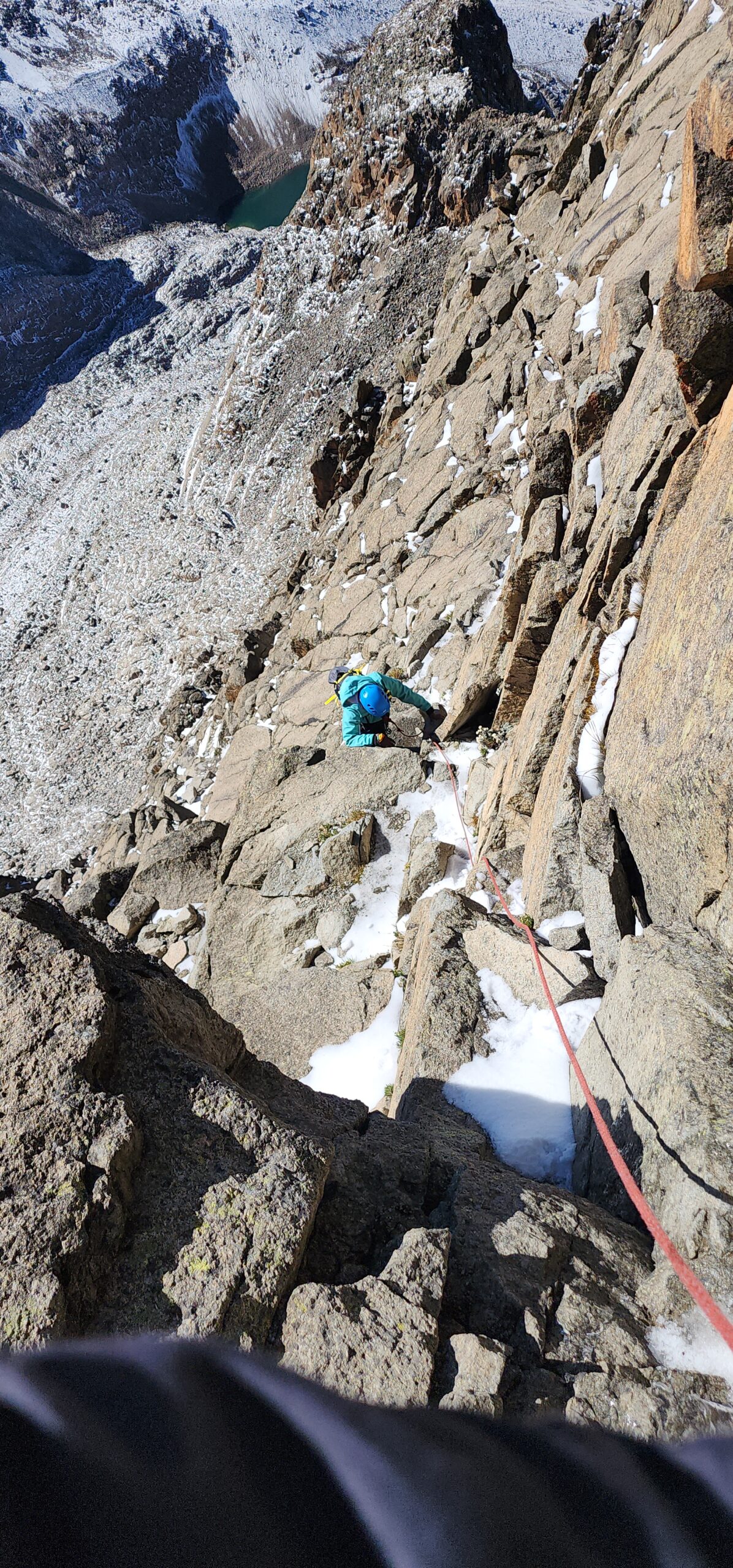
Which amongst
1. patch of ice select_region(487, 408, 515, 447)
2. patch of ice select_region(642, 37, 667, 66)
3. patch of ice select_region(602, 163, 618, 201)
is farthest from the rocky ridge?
patch of ice select_region(642, 37, 667, 66)

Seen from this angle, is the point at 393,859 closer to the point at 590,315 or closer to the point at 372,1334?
the point at 372,1334

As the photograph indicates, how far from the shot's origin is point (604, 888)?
483 cm

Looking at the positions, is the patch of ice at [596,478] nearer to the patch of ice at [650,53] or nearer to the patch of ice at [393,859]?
the patch of ice at [393,859]

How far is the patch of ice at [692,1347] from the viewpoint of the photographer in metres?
2.70

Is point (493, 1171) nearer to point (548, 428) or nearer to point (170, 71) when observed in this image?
point (548, 428)

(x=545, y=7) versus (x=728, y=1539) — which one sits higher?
(x=545, y=7)

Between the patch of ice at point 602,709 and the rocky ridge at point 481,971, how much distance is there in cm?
2

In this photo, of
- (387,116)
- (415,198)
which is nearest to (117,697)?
(415,198)

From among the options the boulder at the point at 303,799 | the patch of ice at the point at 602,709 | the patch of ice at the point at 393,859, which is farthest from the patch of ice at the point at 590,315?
the patch of ice at the point at 602,709

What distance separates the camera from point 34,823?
68.3 ft

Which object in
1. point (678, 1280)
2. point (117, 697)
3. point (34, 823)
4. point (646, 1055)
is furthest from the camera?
point (117, 697)

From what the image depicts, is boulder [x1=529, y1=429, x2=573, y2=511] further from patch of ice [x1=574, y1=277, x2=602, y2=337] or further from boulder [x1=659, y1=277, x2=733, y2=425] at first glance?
patch of ice [x1=574, y1=277, x2=602, y2=337]

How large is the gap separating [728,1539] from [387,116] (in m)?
44.5

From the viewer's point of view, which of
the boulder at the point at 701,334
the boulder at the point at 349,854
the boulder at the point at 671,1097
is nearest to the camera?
→ the boulder at the point at 671,1097
